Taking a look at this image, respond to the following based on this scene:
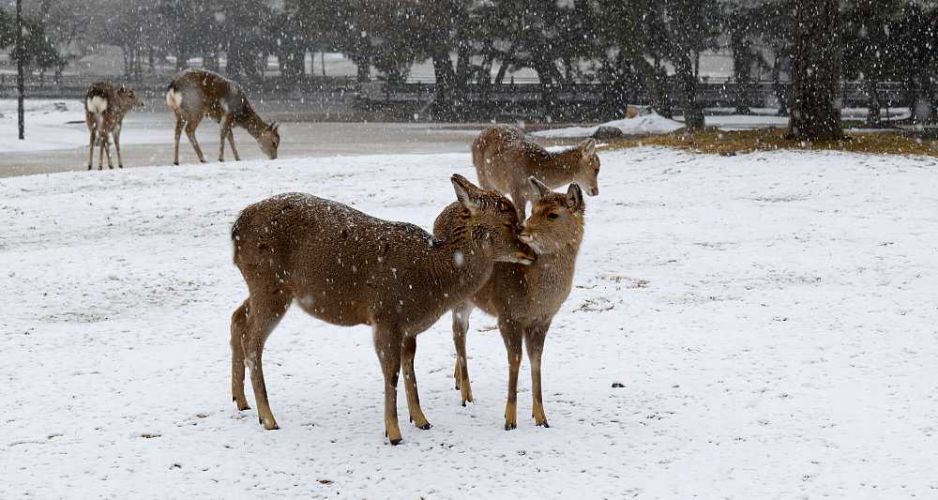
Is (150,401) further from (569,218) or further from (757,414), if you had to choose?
(757,414)

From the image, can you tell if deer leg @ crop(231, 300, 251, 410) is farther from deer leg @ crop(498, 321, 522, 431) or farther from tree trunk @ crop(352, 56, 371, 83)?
tree trunk @ crop(352, 56, 371, 83)

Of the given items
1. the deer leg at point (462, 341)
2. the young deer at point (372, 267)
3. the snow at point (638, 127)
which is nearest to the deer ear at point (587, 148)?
the deer leg at point (462, 341)

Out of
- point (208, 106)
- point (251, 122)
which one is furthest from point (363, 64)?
point (208, 106)

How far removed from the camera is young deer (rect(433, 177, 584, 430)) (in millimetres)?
5770

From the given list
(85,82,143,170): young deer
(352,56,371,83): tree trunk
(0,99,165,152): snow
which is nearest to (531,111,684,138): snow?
(0,99,165,152): snow

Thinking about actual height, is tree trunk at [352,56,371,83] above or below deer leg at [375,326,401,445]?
above

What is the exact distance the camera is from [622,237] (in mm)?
11992

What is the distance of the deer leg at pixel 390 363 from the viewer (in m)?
5.54

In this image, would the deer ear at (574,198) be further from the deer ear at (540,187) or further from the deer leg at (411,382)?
the deer leg at (411,382)

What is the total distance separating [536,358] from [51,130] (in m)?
31.6

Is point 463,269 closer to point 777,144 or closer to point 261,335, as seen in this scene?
point 261,335

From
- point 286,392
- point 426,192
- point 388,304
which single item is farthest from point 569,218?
point 426,192

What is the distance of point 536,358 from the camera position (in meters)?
5.95

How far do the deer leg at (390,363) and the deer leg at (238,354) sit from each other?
1033 mm
